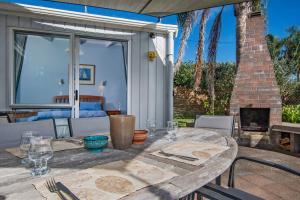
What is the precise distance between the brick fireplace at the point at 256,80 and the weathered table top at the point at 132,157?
3.67 m

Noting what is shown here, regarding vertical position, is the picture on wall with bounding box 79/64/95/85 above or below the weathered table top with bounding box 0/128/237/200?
above

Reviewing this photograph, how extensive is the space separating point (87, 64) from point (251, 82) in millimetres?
4172

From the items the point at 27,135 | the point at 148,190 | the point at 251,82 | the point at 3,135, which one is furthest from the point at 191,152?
the point at 251,82

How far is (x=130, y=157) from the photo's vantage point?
124cm

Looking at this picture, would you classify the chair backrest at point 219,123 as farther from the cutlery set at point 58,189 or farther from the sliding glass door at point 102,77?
the sliding glass door at point 102,77

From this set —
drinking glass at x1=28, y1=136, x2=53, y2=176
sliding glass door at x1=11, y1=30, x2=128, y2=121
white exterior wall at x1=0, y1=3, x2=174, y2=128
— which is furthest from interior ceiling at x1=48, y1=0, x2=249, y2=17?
drinking glass at x1=28, y1=136, x2=53, y2=176

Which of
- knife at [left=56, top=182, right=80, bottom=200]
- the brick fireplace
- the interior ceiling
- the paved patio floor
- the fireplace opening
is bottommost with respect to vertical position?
the paved patio floor

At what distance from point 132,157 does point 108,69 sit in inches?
202

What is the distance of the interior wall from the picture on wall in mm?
88

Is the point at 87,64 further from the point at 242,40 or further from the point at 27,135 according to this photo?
the point at 27,135

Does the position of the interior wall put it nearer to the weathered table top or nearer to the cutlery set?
the weathered table top

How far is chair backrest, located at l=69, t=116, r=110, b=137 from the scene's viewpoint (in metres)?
2.08

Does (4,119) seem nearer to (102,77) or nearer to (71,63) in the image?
(71,63)

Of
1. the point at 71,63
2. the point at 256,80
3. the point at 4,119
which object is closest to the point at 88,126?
the point at 4,119
